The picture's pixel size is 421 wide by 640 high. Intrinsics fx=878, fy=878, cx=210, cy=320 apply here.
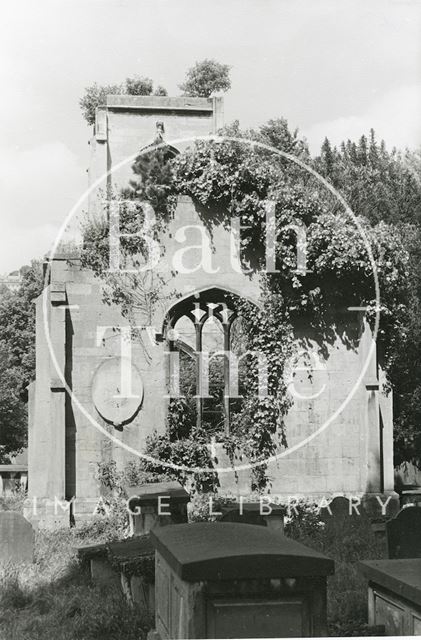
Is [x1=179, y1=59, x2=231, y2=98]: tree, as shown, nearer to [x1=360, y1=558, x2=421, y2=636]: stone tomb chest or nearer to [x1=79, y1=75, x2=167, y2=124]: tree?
[x1=79, y1=75, x2=167, y2=124]: tree

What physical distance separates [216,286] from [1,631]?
321 inches

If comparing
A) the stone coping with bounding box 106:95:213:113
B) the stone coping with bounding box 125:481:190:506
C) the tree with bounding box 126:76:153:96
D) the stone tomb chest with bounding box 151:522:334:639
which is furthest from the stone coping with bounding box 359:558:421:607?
the tree with bounding box 126:76:153:96

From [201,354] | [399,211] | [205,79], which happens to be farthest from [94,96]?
[201,354]

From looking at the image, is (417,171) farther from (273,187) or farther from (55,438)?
(55,438)

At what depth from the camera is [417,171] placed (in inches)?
973

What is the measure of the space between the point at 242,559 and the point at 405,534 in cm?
520

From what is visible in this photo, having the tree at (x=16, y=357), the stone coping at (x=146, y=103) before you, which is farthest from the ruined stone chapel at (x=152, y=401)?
the tree at (x=16, y=357)

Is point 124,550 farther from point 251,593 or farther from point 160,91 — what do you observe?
point 160,91

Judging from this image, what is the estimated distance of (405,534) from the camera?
9.87 m

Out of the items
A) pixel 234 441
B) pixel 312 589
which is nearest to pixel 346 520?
pixel 234 441

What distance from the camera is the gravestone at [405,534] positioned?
32.2 ft

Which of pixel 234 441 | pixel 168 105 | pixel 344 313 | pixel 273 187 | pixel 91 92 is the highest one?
pixel 91 92

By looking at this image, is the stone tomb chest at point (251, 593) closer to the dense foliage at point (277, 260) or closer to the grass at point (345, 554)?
the grass at point (345, 554)

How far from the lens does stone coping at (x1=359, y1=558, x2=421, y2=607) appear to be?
6.26 m
